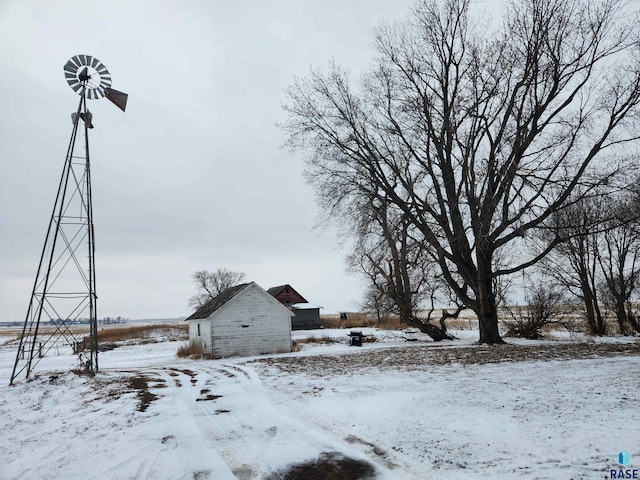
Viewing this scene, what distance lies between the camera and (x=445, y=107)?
20.3m

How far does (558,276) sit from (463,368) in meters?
21.6

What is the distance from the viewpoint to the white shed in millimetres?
24812

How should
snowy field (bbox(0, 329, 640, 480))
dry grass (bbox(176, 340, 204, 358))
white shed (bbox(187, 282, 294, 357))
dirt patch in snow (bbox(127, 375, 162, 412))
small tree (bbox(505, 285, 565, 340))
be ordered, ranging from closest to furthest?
1. snowy field (bbox(0, 329, 640, 480))
2. dirt patch in snow (bbox(127, 375, 162, 412))
3. white shed (bbox(187, 282, 294, 357))
4. dry grass (bbox(176, 340, 204, 358))
5. small tree (bbox(505, 285, 565, 340))

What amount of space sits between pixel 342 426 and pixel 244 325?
1929 centimetres

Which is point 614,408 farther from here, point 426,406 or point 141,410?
point 141,410

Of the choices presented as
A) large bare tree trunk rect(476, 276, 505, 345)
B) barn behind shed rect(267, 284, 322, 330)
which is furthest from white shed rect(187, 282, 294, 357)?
barn behind shed rect(267, 284, 322, 330)

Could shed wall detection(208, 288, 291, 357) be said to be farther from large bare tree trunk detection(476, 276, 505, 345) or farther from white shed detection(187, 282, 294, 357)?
large bare tree trunk detection(476, 276, 505, 345)

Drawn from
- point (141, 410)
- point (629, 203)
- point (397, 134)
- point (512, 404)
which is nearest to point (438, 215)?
point (397, 134)

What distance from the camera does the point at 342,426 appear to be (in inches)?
281

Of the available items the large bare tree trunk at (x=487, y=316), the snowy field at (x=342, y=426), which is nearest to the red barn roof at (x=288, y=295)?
the large bare tree trunk at (x=487, y=316)

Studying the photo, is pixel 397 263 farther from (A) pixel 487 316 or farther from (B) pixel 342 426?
(B) pixel 342 426

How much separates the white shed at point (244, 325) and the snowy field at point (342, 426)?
12.4 m

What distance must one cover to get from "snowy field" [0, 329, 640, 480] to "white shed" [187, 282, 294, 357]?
488 inches

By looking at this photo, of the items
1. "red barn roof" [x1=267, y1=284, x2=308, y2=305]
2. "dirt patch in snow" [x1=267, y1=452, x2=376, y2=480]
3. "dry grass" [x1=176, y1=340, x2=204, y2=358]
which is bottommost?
"dry grass" [x1=176, y1=340, x2=204, y2=358]
